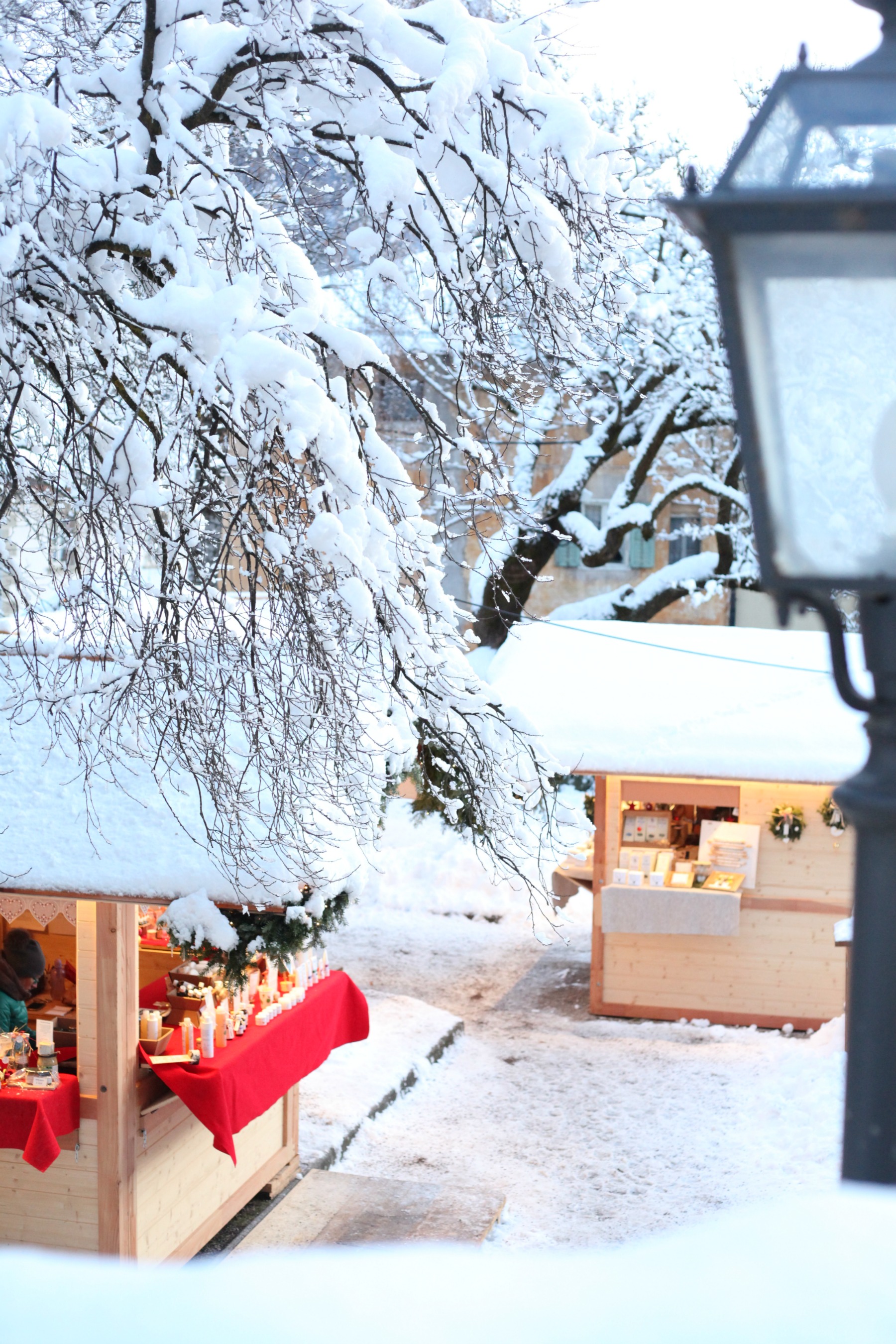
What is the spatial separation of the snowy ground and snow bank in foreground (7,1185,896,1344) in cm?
728

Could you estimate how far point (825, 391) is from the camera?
5.57 ft

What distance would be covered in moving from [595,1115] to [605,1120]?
11 centimetres

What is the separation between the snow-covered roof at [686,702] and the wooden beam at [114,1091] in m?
5.40

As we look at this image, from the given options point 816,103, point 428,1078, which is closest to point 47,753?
point 428,1078

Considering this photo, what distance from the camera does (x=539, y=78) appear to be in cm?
609

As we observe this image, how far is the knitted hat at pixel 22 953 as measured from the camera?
8383 millimetres

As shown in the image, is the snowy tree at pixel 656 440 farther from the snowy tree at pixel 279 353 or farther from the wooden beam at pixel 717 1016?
the snowy tree at pixel 279 353

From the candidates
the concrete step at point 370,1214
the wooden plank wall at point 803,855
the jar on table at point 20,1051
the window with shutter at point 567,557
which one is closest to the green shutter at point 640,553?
the window with shutter at point 567,557

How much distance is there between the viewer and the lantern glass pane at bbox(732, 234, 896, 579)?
1.65 metres

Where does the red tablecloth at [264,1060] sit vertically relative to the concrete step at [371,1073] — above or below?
above

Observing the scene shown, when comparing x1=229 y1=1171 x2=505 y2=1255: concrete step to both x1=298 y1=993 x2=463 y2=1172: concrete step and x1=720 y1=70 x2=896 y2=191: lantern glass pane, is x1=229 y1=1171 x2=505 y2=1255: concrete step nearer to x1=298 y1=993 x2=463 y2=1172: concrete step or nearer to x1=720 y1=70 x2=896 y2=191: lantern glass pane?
x1=298 y1=993 x2=463 y2=1172: concrete step

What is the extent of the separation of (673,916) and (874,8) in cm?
1110

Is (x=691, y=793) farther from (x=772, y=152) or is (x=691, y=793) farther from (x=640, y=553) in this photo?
(x=640, y=553)

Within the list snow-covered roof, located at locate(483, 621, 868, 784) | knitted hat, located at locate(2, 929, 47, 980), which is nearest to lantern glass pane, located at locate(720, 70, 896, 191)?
knitted hat, located at locate(2, 929, 47, 980)
